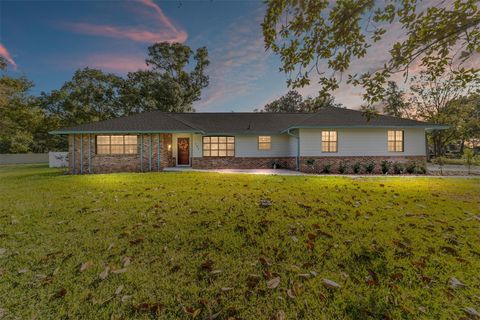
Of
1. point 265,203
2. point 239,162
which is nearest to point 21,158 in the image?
point 239,162

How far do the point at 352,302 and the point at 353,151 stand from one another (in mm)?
14528

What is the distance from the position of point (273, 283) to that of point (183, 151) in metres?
15.6

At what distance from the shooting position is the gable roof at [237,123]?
571 inches

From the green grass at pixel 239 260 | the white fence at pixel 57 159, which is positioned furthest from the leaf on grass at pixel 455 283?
the white fence at pixel 57 159

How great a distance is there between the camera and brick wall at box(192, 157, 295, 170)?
54.7ft

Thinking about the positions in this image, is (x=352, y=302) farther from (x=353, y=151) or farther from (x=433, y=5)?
(x=353, y=151)

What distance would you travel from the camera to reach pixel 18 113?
28688 mm

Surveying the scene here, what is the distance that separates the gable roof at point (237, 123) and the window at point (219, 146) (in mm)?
684

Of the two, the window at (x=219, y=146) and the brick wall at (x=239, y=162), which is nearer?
the brick wall at (x=239, y=162)

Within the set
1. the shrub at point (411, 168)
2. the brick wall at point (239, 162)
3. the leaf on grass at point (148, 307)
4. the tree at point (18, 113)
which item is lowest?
the leaf on grass at point (148, 307)

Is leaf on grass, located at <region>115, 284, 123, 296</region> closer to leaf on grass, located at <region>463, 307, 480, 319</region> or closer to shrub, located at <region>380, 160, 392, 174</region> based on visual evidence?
leaf on grass, located at <region>463, 307, 480, 319</region>

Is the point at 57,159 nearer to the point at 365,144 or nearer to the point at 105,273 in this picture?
the point at 105,273

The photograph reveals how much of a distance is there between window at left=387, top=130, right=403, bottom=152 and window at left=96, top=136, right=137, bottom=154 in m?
18.0

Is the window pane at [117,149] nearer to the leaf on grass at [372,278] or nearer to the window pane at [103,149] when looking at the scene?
the window pane at [103,149]
